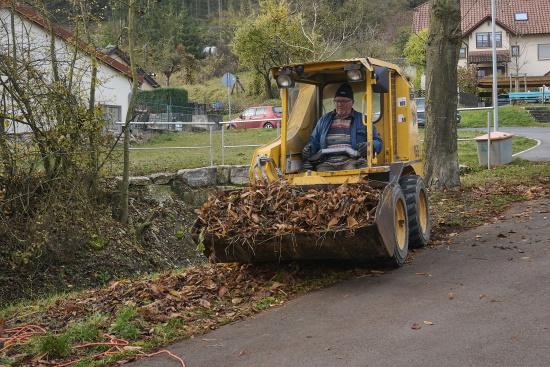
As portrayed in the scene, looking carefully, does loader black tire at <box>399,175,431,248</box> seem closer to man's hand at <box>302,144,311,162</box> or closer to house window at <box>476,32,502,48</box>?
man's hand at <box>302,144,311,162</box>

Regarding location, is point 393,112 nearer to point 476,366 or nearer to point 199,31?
point 476,366

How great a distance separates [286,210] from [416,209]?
8.02 ft

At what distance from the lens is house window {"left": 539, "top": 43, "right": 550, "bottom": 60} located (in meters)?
68.7

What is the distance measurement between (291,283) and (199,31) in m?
70.8

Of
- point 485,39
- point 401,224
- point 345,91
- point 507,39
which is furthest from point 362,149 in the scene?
point 507,39

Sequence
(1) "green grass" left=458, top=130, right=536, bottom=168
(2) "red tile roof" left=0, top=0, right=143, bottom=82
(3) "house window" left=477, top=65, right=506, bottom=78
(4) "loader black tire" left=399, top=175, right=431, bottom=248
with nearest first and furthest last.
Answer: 1. (4) "loader black tire" left=399, top=175, right=431, bottom=248
2. (2) "red tile roof" left=0, top=0, right=143, bottom=82
3. (1) "green grass" left=458, top=130, right=536, bottom=168
4. (3) "house window" left=477, top=65, right=506, bottom=78

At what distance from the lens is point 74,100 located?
1258 cm

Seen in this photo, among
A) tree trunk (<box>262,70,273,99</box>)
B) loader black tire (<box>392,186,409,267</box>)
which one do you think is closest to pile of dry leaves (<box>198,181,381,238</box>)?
loader black tire (<box>392,186,409,267</box>)

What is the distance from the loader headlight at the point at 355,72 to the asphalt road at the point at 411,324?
2453 millimetres

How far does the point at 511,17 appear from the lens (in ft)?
225

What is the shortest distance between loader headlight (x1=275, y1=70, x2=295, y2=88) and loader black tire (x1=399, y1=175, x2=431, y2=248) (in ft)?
7.14

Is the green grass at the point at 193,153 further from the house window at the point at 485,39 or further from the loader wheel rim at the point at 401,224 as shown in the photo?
the house window at the point at 485,39

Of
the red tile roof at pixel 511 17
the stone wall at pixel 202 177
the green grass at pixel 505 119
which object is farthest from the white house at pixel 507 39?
the stone wall at pixel 202 177

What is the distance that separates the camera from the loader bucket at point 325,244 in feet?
26.3
